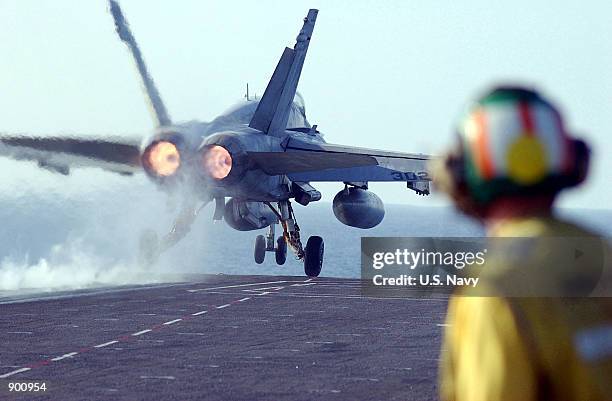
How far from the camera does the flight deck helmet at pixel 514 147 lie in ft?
7.00

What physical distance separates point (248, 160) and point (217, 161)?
1.18m

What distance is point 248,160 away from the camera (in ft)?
85.5

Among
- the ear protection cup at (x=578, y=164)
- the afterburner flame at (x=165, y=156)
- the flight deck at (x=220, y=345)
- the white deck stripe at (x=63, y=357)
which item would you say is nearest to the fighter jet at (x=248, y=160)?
the afterburner flame at (x=165, y=156)

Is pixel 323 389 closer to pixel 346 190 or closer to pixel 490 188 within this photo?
pixel 490 188

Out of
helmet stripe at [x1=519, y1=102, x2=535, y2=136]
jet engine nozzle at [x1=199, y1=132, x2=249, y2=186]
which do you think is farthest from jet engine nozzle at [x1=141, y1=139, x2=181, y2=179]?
helmet stripe at [x1=519, y1=102, x2=535, y2=136]

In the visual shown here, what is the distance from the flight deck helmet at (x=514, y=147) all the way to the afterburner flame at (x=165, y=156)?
894 inches

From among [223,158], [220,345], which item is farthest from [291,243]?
[220,345]

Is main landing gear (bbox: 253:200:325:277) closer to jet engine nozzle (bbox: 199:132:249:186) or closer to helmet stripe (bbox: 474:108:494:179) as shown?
jet engine nozzle (bbox: 199:132:249:186)

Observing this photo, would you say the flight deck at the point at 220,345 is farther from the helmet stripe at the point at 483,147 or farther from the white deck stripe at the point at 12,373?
the helmet stripe at the point at 483,147

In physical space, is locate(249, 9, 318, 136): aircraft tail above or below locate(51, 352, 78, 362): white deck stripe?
above

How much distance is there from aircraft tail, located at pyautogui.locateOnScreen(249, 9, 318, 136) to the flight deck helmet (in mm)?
26120

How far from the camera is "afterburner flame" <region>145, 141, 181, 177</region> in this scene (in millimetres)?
24703

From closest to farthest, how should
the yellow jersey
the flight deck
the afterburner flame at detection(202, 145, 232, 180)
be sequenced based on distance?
the yellow jersey, the flight deck, the afterburner flame at detection(202, 145, 232, 180)

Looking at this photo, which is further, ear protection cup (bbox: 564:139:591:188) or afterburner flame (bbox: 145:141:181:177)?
afterburner flame (bbox: 145:141:181:177)
